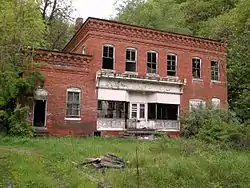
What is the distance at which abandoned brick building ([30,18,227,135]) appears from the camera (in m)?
27.1

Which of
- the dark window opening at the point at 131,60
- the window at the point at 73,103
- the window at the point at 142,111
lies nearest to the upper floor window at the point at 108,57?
the dark window opening at the point at 131,60

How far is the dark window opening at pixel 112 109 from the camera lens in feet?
94.8

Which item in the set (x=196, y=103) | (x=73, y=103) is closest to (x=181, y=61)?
(x=196, y=103)

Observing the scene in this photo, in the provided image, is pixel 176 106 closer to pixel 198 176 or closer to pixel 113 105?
pixel 113 105

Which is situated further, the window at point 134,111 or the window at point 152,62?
the window at point 152,62

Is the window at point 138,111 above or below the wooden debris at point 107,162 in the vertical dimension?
above

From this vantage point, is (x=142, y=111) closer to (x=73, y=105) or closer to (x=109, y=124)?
(x=109, y=124)

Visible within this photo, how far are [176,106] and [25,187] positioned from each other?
2255 cm

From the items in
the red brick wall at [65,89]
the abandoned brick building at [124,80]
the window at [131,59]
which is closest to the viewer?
the red brick wall at [65,89]

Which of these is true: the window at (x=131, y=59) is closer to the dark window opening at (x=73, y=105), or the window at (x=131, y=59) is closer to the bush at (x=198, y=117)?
the dark window opening at (x=73, y=105)

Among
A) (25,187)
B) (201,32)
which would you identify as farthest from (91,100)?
(201,32)

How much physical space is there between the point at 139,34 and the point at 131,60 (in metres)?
2.26

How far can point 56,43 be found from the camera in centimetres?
4597

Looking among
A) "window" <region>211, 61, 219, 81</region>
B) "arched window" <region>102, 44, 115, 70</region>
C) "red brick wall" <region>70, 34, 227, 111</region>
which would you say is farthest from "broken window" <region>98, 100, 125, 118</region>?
"window" <region>211, 61, 219, 81</region>
